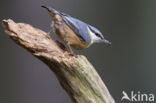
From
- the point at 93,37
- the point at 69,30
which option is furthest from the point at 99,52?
the point at 69,30

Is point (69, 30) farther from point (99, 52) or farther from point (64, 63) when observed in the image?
point (99, 52)

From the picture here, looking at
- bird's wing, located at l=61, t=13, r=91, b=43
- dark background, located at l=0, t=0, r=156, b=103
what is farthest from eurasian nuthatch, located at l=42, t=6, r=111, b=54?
dark background, located at l=0, t=0, r=156, b=103

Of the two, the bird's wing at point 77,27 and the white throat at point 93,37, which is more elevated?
the bird's wing at point 77,27

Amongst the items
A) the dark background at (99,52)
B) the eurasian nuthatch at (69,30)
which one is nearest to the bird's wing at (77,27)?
the eurasian nuthatch at (69,30)

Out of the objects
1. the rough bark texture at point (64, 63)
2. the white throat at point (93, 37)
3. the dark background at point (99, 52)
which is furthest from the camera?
the dark background at point (99, 52)

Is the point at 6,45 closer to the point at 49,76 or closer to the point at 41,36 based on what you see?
the point at 49,76

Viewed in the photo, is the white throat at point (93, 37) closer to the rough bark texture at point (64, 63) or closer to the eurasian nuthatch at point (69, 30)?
the eurasian nuthatch at point (69, 30)
